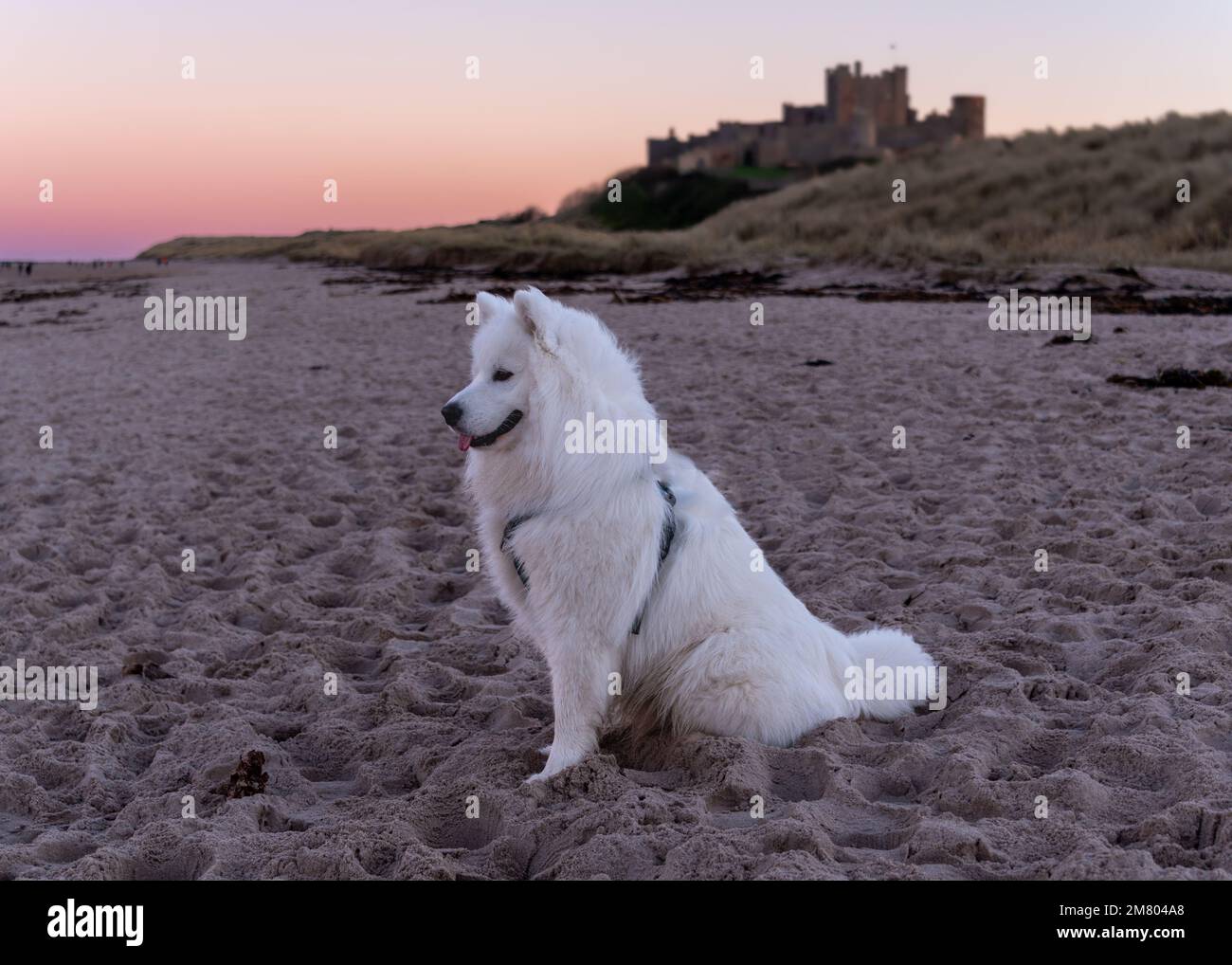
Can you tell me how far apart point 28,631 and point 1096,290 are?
1497 centimetres

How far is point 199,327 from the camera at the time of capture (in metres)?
18.4

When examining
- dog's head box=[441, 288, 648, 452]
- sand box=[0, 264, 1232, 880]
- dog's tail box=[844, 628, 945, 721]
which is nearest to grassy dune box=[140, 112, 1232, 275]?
sand box=[0, 264, 1232, 880]

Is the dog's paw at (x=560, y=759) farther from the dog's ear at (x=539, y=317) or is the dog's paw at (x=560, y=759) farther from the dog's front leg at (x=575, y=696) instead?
the dog's ear at (x=539, y=317)

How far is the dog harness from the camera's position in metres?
3.92

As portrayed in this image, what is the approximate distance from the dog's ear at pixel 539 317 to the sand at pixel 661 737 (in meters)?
1.47

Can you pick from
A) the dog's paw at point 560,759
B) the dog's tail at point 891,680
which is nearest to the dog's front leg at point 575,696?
the dog's paw at point 560,759

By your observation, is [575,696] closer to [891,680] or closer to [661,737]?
[661,737]

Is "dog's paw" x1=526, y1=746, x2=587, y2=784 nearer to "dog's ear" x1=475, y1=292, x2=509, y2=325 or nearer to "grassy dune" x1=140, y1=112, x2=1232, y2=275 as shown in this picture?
"dog's ear" x1=475, y1=292, x2=509, y2=325

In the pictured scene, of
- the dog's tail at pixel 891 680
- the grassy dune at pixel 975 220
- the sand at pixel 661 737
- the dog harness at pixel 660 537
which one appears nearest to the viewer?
the sand at pixel 661 737

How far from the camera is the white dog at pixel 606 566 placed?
149 inches

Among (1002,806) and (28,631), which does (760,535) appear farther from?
(28,631)

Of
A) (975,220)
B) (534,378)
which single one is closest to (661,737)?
(534,378)

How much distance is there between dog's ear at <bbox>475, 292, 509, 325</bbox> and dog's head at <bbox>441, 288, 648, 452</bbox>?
0.26ft

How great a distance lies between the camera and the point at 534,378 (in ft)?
12.3
